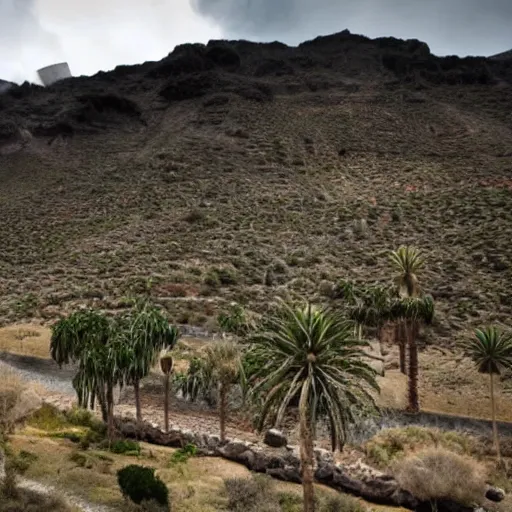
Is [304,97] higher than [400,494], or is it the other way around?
[304,97]

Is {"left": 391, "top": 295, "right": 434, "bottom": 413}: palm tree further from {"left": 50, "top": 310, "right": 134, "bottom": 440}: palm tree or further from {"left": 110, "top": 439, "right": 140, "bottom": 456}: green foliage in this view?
{"left": 50, "top": 310, "right": 134, "bottom": 440}: palm tree

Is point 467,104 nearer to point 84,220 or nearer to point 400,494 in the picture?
point 84,220

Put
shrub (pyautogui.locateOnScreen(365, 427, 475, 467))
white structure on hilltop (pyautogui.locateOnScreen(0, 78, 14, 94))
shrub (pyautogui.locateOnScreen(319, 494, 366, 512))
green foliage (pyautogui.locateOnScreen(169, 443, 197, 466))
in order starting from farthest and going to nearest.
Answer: white structure on hilltop (pyautogui.locateOnScreen(0, 78, 14, 94)) → shrub (pyautogui.locateOnScreen(365, 427, 475, 467)) → green foliage (pyautogui.locateOnScreen(169, 443, 197, 466)) → shrub (pyautogui.locateOnScreen(319, 494, 366, 512))

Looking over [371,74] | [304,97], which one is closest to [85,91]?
[304,97]

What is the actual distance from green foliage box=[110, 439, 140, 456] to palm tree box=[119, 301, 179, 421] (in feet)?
6.96

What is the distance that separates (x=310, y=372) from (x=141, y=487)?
730 centimetres

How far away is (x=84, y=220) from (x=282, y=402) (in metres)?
51.8

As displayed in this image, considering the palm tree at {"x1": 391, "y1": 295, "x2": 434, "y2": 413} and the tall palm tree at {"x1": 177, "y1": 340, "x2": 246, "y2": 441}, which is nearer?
the tall palm tree at {"x1": 177, "y1": 340, "x2": 246, "y2": 441}

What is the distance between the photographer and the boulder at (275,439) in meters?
26.3

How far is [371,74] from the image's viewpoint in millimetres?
117312

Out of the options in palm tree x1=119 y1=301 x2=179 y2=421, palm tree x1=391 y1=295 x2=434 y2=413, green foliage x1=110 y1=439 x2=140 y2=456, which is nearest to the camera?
green foliage x1=110 y1=439 x2=140 y2=456

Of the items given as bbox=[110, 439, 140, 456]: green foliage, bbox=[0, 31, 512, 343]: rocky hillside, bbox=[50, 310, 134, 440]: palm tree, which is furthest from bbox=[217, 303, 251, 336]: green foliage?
bbox=[110, 439, 140, 456]: green foliage

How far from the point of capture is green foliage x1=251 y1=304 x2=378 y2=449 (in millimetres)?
18312

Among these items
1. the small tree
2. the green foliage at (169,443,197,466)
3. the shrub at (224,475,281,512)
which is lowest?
the shrub at (224,475,281,512)
